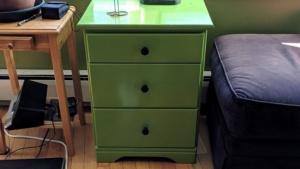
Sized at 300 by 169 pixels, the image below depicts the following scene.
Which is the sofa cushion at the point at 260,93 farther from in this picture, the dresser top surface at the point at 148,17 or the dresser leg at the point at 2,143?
the dresser leg at the point at 2,143

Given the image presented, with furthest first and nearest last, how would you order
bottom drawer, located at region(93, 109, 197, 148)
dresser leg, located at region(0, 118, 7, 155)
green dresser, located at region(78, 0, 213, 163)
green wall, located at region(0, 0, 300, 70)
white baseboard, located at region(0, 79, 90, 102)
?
white baseboard, located at region(0, 79, 90, 102), green wall, located at region(0, 0, 300, 70), dresser leg, located at region(0, 118, 7, 155), bottom drawer, located at region(93, 109, 197, 148), green dresser, located at region(78, 0, 213, 163)

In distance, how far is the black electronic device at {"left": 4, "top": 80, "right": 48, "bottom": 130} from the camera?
137cm

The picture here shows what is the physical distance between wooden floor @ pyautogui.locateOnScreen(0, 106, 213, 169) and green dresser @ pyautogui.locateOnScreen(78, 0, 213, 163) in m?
0.05

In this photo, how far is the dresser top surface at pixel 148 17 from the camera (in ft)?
3.69

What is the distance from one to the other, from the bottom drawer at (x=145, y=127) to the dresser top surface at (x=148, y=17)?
0.35m

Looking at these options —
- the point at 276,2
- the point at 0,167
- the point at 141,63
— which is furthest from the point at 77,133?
the point at 276,2

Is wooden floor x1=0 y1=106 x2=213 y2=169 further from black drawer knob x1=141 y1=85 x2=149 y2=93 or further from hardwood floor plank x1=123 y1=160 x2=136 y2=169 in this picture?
black drawer knob x1=141 y1=85 x2=149 y2=93

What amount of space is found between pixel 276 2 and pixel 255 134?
77 centimetres

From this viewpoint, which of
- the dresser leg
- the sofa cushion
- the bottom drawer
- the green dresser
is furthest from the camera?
the dresser leg

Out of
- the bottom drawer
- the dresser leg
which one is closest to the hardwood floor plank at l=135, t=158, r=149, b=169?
the bottom drawer

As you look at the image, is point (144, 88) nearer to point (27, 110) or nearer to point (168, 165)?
point (168, 165)

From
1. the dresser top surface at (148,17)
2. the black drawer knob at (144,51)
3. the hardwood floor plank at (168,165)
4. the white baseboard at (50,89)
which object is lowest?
the hardwood floor plank at (168,165)

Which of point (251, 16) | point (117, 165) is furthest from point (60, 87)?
point (251, 16)

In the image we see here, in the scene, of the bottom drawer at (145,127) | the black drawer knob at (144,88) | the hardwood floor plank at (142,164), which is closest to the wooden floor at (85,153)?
the hardwood floor plank at (142,164)
